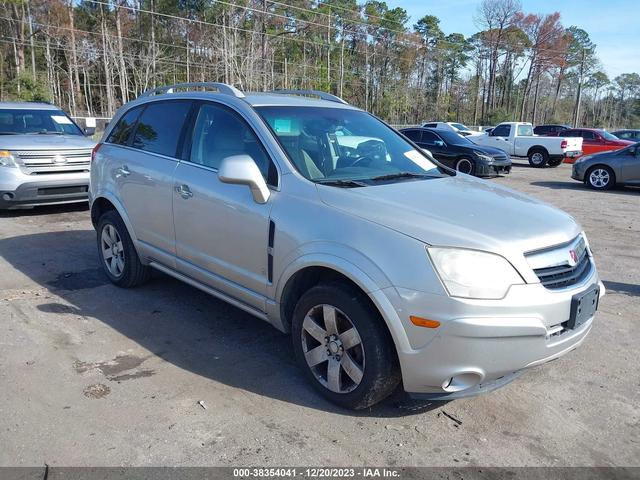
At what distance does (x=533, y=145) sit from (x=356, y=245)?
20450 millimetres

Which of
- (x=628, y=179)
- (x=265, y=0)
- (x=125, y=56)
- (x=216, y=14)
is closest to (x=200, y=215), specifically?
(x=628, y=179)

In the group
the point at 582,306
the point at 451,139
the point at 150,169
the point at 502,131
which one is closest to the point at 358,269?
the point at 582,306

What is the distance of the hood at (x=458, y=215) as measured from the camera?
9.35ft

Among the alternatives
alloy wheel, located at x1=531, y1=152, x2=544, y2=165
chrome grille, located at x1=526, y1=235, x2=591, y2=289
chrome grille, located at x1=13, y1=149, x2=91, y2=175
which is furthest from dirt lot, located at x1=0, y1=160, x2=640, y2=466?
alloy wheel, located at x1=531, y1=152, x2=544, y2=165

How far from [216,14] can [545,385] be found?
47806mm

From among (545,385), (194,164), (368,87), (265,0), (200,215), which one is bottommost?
(545,385)

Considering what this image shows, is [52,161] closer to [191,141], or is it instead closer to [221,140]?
[191,141]

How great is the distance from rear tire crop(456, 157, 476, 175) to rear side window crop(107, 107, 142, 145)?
38.6 feet

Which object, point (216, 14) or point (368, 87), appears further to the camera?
point (368, 87)

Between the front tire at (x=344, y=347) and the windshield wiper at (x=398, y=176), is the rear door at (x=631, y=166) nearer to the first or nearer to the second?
the windshield wiper at (x=398, y=176)

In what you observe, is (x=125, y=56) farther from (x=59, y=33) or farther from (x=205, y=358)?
(x=205, y=358)

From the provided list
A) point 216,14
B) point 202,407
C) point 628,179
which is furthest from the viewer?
point 216,14

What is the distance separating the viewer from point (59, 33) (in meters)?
41.2

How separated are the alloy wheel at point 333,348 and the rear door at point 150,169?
5.48 feet
